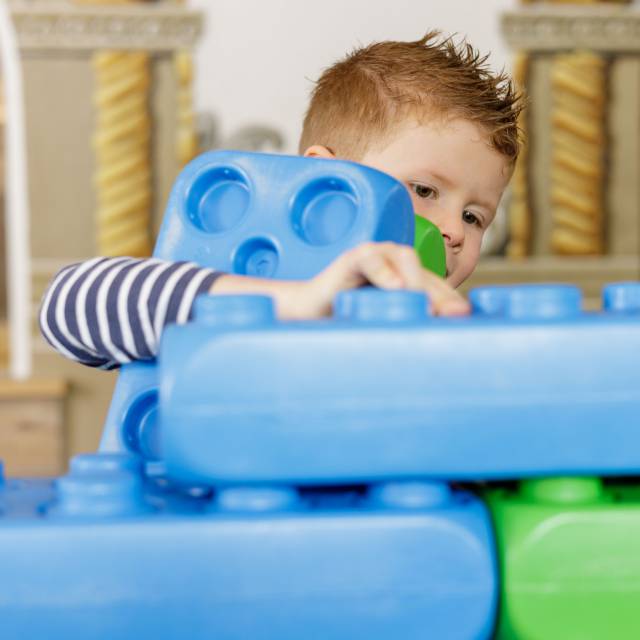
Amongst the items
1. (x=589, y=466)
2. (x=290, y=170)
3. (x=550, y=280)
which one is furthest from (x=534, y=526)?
(x=550, y=280)

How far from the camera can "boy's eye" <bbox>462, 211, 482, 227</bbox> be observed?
983mm

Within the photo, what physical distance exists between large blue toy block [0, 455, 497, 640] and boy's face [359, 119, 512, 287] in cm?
57

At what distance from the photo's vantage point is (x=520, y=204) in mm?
2742

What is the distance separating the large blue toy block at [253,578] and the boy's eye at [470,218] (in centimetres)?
63

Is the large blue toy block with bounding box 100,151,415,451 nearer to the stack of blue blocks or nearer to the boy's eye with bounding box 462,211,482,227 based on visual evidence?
the stack of blue blocks

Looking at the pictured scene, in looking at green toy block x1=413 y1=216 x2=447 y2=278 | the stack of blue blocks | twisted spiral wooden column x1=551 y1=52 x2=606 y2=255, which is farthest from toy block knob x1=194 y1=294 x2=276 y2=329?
twisted spiral wooden column x1=551 y1=52 x2=606 y2=255

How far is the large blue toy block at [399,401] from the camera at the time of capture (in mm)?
379

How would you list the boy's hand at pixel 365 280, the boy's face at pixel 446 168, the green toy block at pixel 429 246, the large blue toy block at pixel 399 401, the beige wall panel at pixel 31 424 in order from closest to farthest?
the large blue toy block at pixel 399 401 < the boy's hand at pixel 365 280 < the green toy block at pixel 429 246 < the boy's face at pixel 446 168 < the beige wall panel at pixel 31 424

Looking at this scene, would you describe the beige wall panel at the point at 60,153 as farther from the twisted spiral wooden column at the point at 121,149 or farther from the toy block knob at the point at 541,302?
the toy block knob at the point at 541,302

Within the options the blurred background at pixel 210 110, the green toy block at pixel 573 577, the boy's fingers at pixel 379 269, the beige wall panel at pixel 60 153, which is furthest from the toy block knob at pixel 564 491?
the beige wall panel at pixel 60 153

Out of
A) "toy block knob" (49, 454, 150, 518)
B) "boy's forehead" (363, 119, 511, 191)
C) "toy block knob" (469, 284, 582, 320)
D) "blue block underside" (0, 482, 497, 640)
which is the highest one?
"boy's forehead" (363, 119, 511, 191)

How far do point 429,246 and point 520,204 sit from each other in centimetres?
209

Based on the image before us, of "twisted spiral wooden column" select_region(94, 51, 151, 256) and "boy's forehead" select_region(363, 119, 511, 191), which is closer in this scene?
"boy's forehead" select_region(363, 119, 511, 191)

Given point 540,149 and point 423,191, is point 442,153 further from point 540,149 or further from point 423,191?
point 540,149
